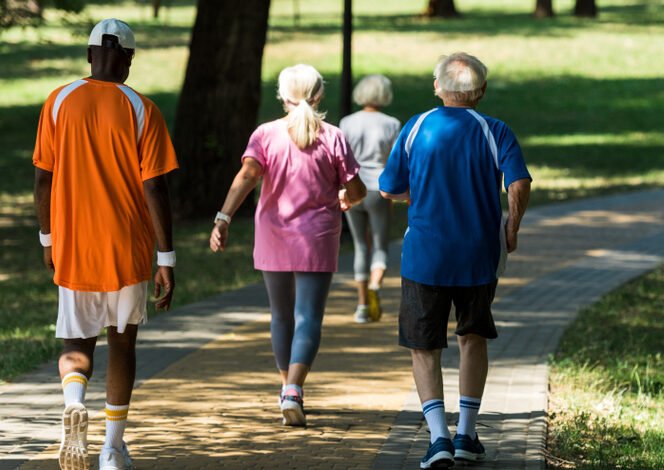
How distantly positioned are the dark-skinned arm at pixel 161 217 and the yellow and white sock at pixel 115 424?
48 centimetres

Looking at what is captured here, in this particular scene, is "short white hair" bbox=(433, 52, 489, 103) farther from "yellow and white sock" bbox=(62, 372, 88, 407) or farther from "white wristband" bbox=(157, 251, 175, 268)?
"yellow and white sock" bbox=(62, 372, 88, 407)

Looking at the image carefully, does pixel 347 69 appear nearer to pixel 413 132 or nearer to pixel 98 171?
pixel 413 132

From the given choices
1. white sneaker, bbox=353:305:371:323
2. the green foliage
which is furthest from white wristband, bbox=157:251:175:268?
the green foliage

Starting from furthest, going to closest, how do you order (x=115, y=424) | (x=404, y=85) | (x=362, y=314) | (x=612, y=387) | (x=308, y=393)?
(x=404, y=85) → (x=362, y=314) → (x=612, y=387) → (x=308, y=393) → (x=115, y=424)

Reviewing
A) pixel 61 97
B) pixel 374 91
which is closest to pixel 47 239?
pixel 61 97

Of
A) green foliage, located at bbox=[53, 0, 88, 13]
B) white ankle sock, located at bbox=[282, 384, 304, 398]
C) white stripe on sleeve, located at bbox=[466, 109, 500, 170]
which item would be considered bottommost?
white ankle sock, located at bbox=[282, 384, 304, 398]

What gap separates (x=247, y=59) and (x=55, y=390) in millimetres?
10197

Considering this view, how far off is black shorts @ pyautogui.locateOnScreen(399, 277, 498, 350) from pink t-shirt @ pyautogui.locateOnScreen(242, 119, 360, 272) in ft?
3.51

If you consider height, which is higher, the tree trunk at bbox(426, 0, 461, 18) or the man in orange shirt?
the man in orange shirt

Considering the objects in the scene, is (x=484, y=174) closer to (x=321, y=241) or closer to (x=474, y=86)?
(x=474, y=86)

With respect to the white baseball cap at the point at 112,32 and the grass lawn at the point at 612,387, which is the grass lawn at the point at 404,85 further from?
the grass lawn at the point at 612,387

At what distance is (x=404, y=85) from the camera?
35656mm

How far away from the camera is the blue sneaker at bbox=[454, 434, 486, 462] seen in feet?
19.9

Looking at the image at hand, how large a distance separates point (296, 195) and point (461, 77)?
140 centimetres
